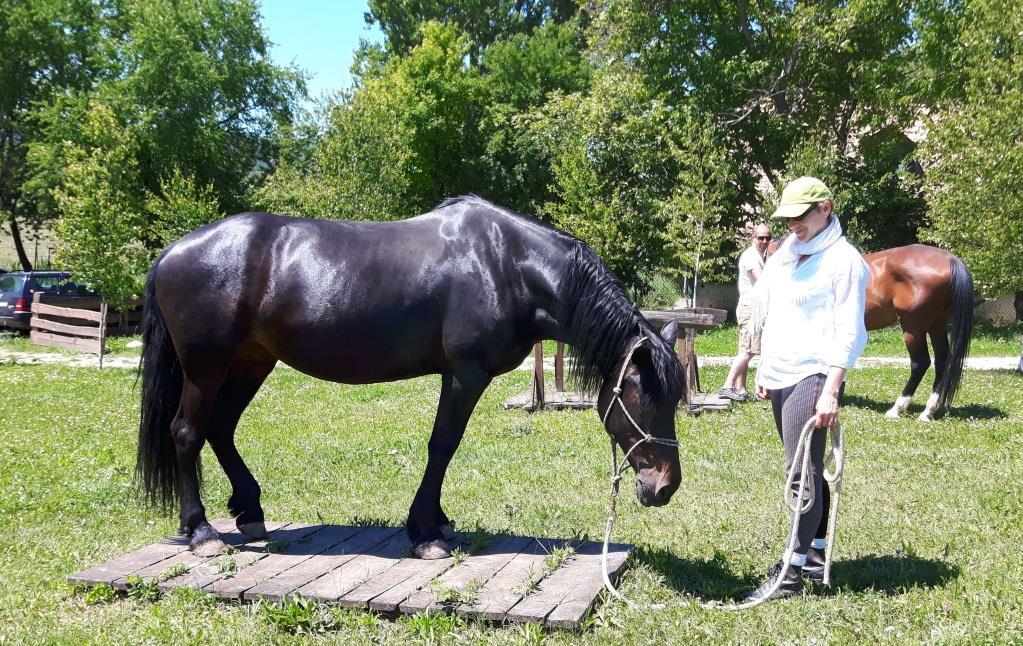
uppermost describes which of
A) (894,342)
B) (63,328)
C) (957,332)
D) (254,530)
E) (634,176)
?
(634,176)

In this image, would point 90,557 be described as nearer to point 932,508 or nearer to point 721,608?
point 721,608

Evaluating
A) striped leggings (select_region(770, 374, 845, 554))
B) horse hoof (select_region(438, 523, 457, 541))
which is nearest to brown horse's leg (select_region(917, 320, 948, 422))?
striped leggings (select_region(770, 374, 845, 554))

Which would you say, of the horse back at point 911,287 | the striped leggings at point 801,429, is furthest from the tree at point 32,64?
the striped leggings at point 801,429

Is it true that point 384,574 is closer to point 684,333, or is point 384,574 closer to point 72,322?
point 684,333

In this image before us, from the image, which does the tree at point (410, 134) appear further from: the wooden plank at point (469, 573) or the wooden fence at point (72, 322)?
the wooden plank at point (469, 573)

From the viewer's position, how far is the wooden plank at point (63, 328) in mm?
18281

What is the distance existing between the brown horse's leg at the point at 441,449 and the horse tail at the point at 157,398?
1.51 meters

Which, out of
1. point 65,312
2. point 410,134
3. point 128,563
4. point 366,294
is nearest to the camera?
point 128,563

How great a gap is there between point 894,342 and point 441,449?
1693 centimetres

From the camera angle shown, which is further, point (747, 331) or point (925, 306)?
point (747, 331)

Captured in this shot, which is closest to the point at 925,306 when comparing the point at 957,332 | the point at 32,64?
the point at 957,332

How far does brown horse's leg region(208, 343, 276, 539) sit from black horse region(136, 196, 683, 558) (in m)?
0.22

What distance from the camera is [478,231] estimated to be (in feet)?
15.4

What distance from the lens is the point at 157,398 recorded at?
15.9ft
